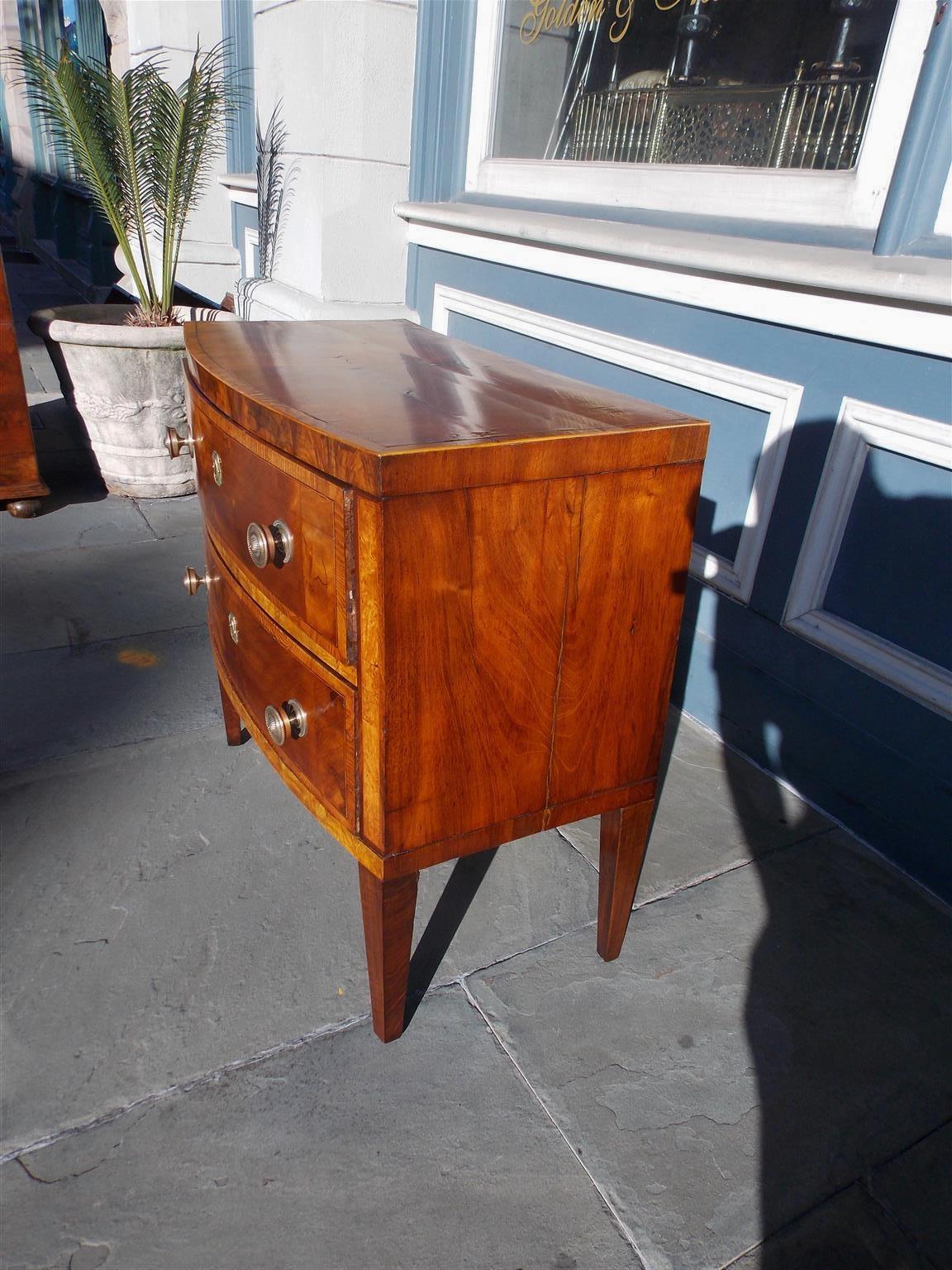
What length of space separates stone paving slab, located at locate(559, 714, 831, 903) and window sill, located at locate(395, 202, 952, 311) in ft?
3.87

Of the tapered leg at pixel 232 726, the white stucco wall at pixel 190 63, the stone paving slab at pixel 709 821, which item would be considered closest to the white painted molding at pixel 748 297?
the stone paving slab at pixel 709 821

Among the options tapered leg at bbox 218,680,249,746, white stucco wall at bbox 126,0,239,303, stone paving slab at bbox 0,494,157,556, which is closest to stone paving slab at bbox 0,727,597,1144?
tapered leg at bbox 218,680,249,746

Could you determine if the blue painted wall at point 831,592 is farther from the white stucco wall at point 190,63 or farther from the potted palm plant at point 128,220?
the white stucco wall at point 190,63

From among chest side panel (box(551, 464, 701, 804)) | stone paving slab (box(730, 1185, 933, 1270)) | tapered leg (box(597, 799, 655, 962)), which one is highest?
chest side panel (box(551, 464, 701, 804))

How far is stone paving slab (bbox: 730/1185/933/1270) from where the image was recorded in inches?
47.8

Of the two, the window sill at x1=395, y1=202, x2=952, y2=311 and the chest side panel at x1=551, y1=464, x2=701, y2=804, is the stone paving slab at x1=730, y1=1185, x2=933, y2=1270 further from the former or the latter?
the window sill at x1=395, y1=202, x2=952, y2=311

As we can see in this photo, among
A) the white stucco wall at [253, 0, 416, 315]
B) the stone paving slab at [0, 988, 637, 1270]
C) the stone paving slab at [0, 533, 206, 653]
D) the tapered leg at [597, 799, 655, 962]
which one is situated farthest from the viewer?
the white stucco wall at [253, 0, 416, 315]

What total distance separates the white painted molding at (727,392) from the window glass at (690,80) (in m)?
0.50

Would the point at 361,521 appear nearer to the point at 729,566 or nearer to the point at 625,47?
the point at 729,566

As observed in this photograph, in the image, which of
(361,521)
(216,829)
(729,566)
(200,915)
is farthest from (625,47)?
(200,915)

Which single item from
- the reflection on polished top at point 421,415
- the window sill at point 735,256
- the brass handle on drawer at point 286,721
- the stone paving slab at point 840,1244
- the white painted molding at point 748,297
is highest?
the window sill at point 735,256

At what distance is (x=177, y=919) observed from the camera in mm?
1716

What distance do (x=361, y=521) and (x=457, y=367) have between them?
2.21 feet

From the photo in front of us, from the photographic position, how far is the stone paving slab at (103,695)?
2223 millimetres
